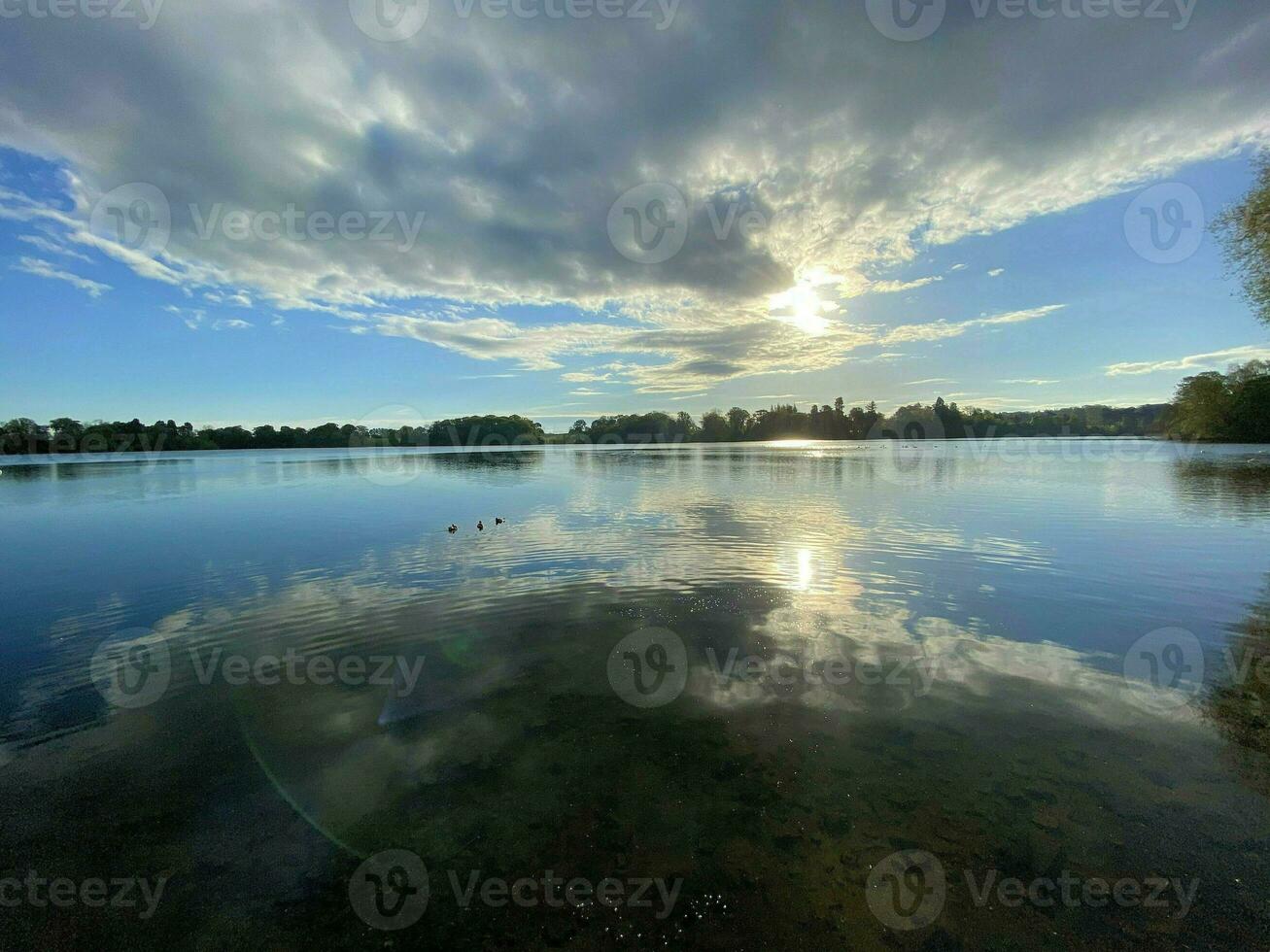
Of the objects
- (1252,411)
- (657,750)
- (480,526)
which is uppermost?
(1252,411)

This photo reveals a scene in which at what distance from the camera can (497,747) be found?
23.6 feet

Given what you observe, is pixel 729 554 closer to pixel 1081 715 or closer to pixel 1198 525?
pixel 1081 715

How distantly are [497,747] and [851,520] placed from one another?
22400 mm

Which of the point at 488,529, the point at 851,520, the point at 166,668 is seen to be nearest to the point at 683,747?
the point at 166,668

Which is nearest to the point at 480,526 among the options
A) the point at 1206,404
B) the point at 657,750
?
the point at 657,750

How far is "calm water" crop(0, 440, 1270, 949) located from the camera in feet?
15.5

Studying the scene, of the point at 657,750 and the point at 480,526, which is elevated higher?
the point at 480,526

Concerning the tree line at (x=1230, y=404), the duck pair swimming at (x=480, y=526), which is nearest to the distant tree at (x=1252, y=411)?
the tree line at (x=1230, y=404)

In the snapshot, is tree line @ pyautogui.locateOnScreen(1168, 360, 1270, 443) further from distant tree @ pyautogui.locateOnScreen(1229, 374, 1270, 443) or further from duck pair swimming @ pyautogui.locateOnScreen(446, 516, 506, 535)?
duck pair swimming @ pyautogui.locateOnScreen(446, 516, 506, 535)

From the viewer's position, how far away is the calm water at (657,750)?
15.5 feet

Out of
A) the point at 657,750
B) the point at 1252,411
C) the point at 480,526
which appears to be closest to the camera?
the point at 657,750

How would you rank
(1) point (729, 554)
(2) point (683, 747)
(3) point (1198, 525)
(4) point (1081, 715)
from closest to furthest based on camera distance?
(2) point (683, 747)
(4) point (1081, 715)
(1) point (729, 554)
(3) point (1198, 525)

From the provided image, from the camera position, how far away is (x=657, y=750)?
7043 mm

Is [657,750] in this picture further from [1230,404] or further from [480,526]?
[1230,404]
